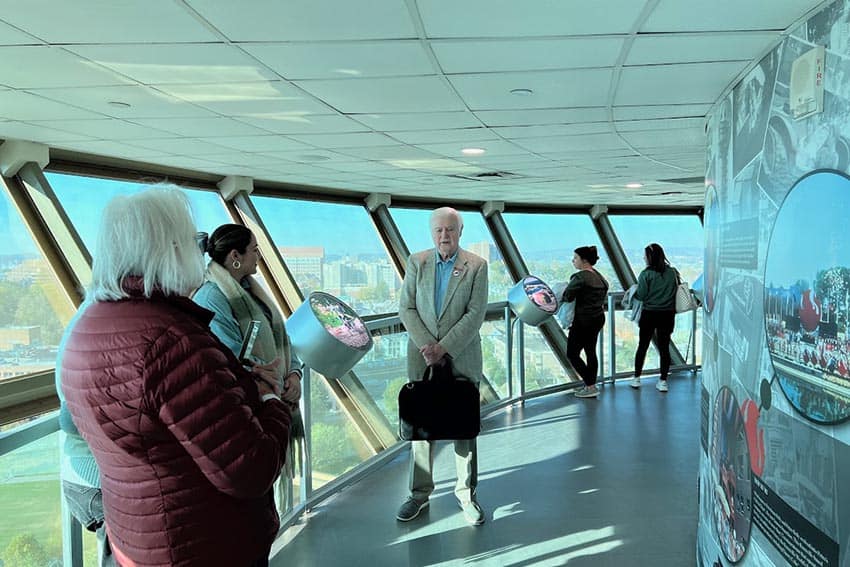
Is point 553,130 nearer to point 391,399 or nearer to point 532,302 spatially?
point 391,399

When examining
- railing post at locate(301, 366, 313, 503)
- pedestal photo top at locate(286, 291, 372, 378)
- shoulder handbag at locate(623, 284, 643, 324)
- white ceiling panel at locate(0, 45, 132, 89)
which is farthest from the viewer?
shoulder handbag at locate(623, 284, 643, 324)

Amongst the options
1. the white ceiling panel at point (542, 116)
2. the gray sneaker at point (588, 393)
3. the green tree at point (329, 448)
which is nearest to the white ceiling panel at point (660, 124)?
the white ceiling panel at point (542, 116)

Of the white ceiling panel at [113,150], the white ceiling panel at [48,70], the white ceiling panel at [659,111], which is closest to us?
the white ceiling panel at [48,70]

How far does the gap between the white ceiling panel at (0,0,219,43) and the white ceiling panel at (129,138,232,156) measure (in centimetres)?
201

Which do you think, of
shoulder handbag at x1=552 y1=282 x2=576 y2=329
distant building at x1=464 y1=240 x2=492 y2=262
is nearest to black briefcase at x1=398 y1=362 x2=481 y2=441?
shoulder handbag at x1=552 y1=282 x2=576 y2=329

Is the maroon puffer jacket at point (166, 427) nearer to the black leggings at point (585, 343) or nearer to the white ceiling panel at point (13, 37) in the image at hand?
the white ceiling panel at point (13, 37)

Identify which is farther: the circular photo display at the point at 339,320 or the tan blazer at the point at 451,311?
the tan blazer at the point at 451,311

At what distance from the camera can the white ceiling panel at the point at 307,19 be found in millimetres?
1756

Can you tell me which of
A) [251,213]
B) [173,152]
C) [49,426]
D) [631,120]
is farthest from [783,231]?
[251,213]

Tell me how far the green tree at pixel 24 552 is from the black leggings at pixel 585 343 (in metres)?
5.45

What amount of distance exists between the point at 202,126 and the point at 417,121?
122cm

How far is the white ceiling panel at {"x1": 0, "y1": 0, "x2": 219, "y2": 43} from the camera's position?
5.74 ft

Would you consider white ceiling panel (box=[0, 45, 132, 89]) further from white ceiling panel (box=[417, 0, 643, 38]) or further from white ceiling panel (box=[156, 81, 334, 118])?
white ceiling panel (box=[417, 0, 643, 38])

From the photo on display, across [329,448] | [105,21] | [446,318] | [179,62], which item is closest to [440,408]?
[446,318]
